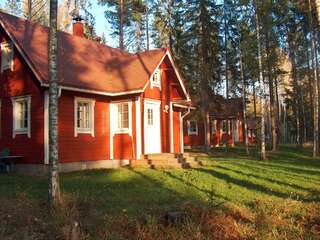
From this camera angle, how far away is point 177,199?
10.0 metres

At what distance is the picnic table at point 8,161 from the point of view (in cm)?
1574

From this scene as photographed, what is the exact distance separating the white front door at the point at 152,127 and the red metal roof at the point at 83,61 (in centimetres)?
164

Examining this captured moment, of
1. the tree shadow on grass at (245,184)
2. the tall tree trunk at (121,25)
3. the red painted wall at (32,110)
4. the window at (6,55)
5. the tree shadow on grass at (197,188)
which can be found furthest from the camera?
the tall tree trunk at (121,25)

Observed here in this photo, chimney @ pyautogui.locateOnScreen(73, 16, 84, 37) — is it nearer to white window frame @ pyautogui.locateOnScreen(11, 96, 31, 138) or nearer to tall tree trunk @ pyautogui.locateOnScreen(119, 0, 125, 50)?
white window frame @ pyautogui.locateOnScreen(11, 96, 31, 138)

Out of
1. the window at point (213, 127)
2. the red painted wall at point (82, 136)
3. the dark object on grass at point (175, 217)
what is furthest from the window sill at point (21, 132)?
the window at point (213, 127)

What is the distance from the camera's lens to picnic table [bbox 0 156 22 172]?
620 inches

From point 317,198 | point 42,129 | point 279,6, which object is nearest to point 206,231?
point 317,198

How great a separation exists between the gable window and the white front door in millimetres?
2526

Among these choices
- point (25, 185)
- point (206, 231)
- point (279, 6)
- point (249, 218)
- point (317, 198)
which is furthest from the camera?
point (279, 6)

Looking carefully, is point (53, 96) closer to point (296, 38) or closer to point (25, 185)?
point (25, 185)

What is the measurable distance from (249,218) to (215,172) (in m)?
6.97

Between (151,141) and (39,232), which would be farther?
(151,141)

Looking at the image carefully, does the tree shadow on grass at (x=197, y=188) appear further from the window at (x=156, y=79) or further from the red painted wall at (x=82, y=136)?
the window at (x=156, y=79)

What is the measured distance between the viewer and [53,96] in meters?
8.88
